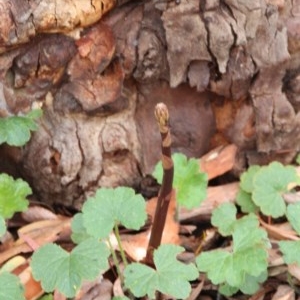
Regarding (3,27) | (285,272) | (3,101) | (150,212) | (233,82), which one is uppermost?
(3,27)

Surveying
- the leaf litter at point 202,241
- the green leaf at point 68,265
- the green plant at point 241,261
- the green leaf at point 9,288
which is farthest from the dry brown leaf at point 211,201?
the green leaf at point 9,288

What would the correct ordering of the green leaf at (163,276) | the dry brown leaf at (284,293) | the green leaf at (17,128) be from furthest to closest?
the green leaf at (17,128), the dry brown leaf at (284,293), the green leaf at (163,276)

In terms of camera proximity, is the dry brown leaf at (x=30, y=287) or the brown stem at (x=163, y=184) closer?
the brown stem at (x=163, y=184)

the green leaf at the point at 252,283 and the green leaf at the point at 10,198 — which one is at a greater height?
the green leaf at the point at 10,198

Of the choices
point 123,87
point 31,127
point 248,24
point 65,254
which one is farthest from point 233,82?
point 65,254

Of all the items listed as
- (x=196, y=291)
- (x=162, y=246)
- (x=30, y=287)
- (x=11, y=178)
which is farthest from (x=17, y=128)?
(x=196, y=291)

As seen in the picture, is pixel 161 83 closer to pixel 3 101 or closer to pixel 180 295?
pixel 3 101

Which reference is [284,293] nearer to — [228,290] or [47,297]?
[228,290]

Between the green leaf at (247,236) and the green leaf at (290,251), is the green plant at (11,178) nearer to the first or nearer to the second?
the green leaf at (247,236)
